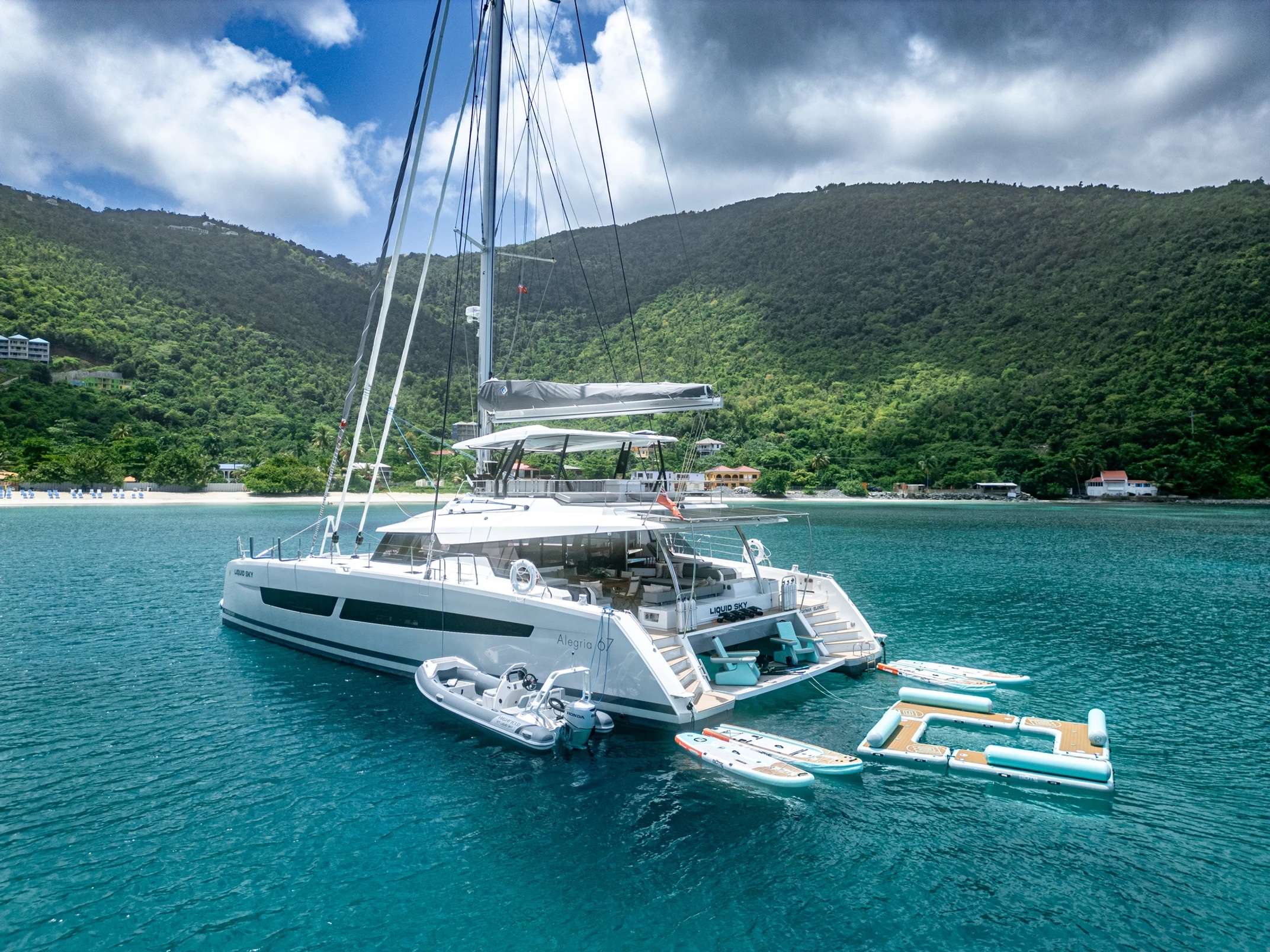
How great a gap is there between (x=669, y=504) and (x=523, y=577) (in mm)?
2471

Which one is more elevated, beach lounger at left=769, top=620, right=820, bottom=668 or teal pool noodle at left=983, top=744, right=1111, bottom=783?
beach lounger at left=769, top=620, right=820, bottom=668

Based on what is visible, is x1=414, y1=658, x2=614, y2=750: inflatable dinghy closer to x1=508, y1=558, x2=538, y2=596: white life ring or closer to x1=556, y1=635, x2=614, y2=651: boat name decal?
x1=556, y1=635, x2=614, y2=651: boat name decal

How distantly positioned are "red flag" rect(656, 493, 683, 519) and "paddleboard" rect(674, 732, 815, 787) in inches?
121

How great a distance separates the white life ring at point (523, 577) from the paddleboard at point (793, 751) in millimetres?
3235

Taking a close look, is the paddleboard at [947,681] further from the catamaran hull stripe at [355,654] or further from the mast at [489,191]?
the mast at [489,191]

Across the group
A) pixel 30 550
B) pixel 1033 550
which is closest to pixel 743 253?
pixel 1033 550

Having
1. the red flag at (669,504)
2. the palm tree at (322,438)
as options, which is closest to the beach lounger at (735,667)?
the red flag at (669,504)

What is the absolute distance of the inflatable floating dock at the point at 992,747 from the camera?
8.51 meters

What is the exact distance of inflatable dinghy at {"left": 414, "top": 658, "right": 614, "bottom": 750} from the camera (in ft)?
29.7

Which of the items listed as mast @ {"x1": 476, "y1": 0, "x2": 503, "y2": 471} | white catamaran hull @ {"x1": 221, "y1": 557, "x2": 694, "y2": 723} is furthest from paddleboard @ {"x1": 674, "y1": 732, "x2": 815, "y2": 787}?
mast @ {"x1": 476, "y1": 0, "x2": 503, "y2": 471}

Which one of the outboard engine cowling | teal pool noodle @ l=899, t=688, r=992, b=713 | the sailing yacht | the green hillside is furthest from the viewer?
the green hillside

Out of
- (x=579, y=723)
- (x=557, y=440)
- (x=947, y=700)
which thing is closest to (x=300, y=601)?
(x=557, y=440)

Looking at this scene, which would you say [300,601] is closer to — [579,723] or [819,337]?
[579,723]

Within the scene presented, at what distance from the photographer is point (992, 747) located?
29.3 ft
